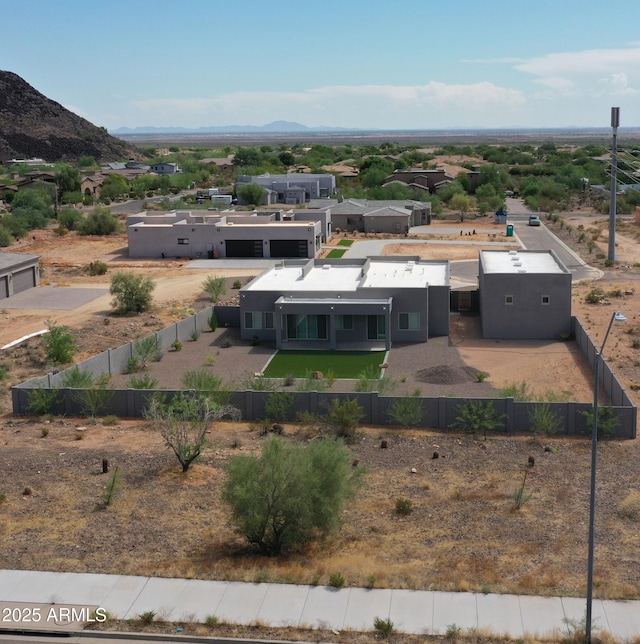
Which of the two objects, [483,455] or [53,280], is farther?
[53,280]

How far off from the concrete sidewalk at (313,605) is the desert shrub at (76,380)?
14.7m

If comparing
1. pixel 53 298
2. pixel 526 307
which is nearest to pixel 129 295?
pixel 53 298

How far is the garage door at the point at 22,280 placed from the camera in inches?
2215

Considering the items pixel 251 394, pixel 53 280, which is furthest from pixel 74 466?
pixel 53 280

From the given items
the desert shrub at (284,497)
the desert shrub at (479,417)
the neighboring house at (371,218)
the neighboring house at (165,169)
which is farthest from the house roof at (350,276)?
the neighboring house at (165,169)

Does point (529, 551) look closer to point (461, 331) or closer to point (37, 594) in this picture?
point (37, 594)

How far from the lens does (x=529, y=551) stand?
2039 centimetres

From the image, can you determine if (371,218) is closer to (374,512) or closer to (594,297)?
(594,297)

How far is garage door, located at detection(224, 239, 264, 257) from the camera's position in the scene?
7050 centimetres

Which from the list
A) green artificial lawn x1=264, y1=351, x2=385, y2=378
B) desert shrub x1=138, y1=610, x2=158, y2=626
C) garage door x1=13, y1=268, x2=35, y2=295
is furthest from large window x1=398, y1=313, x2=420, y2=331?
desert shrub x1=138, y1=610, x2=158, y2=626

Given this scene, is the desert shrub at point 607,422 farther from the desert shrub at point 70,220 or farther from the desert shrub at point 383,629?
the desert shrub at point 70,220

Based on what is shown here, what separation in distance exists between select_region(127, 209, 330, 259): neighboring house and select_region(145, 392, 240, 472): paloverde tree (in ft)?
130

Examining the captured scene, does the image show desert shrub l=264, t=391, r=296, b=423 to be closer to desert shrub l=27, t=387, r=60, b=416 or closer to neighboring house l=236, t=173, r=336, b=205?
desert shrub l=27, t=387, r=60, b=416

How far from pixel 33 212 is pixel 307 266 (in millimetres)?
50880
